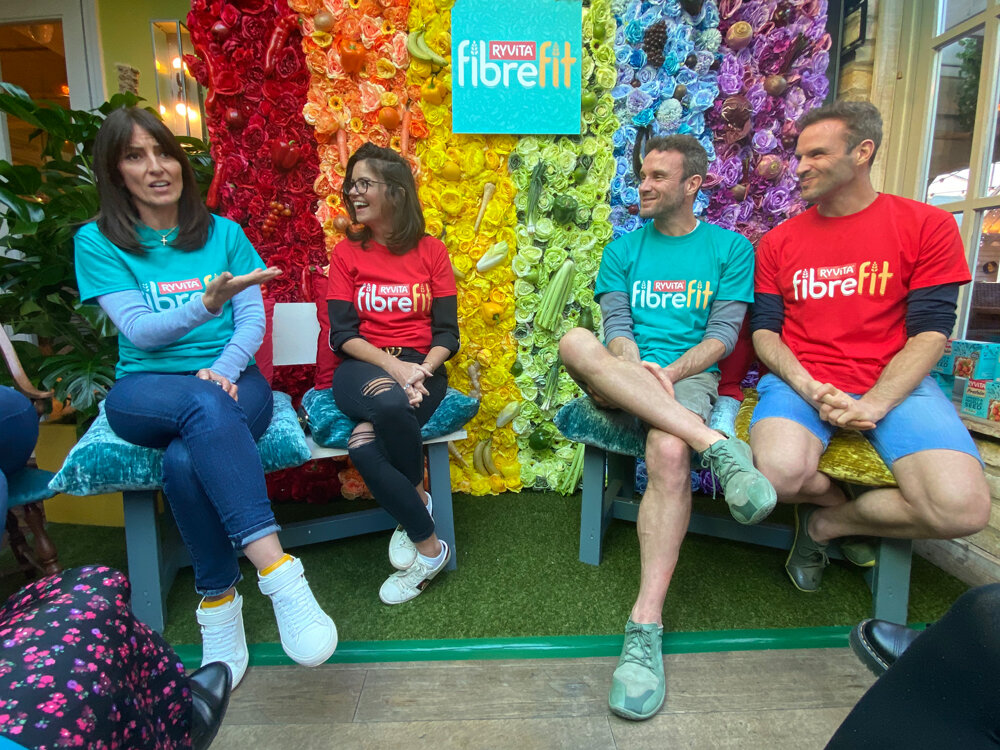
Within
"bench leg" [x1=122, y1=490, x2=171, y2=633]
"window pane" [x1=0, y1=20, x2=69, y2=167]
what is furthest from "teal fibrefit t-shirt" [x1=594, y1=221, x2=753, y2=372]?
"window pane" [x1=0, y1=20, x2=69, y2=167]

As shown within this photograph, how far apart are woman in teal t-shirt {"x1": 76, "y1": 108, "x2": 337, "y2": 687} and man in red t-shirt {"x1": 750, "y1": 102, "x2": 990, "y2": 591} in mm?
1305

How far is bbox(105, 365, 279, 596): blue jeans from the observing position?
1.35 metres

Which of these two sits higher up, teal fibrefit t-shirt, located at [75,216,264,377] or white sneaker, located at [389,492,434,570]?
teal fibrefit t-shirt, located at [75,216,264,377]

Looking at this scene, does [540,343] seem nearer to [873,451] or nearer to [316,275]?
[316,275]

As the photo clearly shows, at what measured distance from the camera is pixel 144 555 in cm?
160

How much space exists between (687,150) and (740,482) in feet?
3.75

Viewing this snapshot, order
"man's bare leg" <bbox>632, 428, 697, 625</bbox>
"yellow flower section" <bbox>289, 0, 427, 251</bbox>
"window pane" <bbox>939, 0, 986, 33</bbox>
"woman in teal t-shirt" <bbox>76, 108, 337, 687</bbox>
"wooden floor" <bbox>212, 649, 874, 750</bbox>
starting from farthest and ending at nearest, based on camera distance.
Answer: "yellow flower section" <bbox>289, 0, 427, 251</bbox>
"window pane" <bbox>939, 0, 986, 33</bbox>
"man's bare leg" <bbox>632, 428, 697, 625</bbox>
"woman in teal t-shirt" <bbox>76, 108, 337, 687</bbox>
"wooden floor" <bbox>212, 649, 874, 750</bbox>

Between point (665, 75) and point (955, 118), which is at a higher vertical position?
point (665, 75)

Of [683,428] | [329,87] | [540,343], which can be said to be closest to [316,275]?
[329,87]

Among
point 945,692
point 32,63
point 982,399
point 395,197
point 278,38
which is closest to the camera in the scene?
point 945,692

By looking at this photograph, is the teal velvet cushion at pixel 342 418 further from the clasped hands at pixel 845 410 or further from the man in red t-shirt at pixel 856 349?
the clasped hands at pixel 845 410

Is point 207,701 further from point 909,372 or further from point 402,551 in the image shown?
point 909,372

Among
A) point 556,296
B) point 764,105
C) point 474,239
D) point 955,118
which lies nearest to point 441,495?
point 556,296

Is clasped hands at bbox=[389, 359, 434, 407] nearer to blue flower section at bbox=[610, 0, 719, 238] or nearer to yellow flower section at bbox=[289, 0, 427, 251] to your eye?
yellow flower section at bbox=[289, 0, 427, 251]
